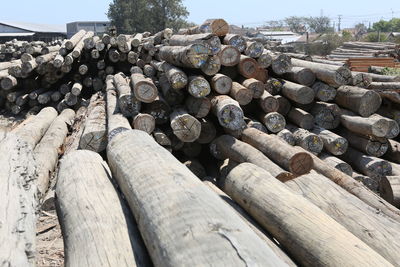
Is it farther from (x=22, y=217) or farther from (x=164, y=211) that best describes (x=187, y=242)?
(x=22, y=217)

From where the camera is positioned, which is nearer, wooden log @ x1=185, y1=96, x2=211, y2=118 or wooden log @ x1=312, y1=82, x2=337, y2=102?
wooden log @ x1=185, y1=96, x2=211, y2=118

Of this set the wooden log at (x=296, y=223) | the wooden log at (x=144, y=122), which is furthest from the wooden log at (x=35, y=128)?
the wooden log at (x=296, y=223)

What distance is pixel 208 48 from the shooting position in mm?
6434

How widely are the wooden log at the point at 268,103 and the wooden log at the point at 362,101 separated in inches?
51.3

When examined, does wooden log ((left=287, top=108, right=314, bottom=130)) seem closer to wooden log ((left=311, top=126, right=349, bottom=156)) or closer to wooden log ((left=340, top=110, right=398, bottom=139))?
wooden log ((left=311, top=126, right=349, bottom=156))

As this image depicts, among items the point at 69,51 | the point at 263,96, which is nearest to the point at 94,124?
the point at 263,96

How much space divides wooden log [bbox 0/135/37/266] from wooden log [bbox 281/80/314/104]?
4475mm

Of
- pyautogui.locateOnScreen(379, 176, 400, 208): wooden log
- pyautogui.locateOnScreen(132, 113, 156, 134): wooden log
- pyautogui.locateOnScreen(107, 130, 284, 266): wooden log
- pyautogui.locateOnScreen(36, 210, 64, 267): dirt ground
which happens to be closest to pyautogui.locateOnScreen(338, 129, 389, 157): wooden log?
pyautogui.locateOnScreen(379, 176, 400, 208): wooden log

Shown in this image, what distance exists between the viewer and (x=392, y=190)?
5223 mm

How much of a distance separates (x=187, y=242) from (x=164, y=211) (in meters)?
0.40

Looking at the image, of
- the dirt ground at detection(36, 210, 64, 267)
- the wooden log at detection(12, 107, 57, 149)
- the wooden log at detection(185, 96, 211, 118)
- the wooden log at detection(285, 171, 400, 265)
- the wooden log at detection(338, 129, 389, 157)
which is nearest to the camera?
the wooden log at detection(285, 171, 400, 265)

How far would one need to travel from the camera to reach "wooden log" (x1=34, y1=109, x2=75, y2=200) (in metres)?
6.23

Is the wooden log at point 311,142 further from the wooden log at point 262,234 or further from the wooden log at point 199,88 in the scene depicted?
the wooden log at point 262,234

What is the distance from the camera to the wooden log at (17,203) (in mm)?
2597
